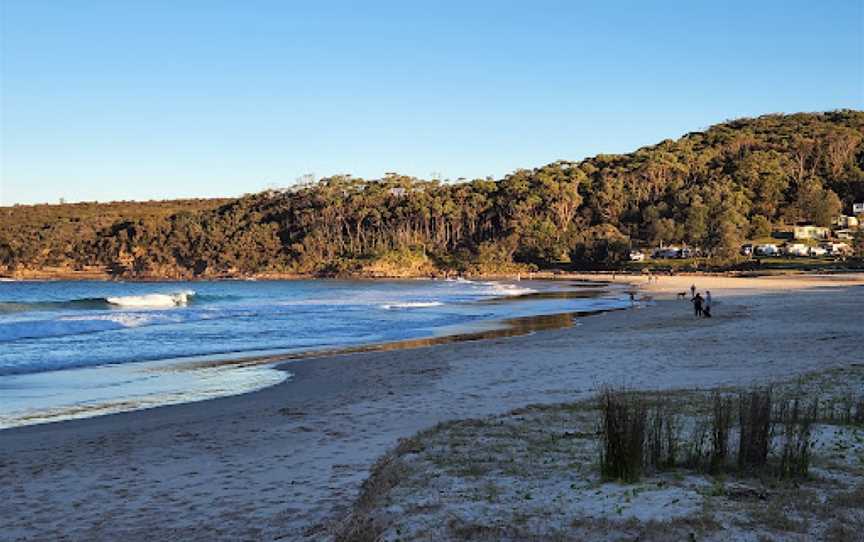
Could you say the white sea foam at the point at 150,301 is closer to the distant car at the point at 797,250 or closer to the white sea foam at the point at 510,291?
the white sea foam at the point at 510,291

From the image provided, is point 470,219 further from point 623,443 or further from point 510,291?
point 623,443

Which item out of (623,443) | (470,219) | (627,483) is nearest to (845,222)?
(470,219)

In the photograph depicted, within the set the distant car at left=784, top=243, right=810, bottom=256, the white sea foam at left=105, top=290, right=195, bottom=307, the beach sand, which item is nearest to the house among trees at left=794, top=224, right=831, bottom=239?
the distant car at left=784, top=243, right=810, bottom=256

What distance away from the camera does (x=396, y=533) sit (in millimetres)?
4832

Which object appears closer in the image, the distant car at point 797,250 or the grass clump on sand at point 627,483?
the grass clump on sand at point 627,483

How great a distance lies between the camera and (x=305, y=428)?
10.0 m

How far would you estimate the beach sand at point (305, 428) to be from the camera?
20.7ft

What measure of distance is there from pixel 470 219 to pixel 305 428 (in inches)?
5459

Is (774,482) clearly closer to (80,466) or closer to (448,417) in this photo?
(448,417)

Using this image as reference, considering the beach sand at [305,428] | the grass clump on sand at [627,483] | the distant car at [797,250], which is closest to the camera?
the grass clump on sand at [627,483]

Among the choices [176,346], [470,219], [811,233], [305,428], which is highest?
[470,219]

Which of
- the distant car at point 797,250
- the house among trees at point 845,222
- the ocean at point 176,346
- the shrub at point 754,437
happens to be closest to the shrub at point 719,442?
the shrub at point 754,437

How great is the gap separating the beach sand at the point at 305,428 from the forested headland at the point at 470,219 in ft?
324

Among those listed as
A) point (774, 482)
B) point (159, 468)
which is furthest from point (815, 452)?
point (159, 468)
